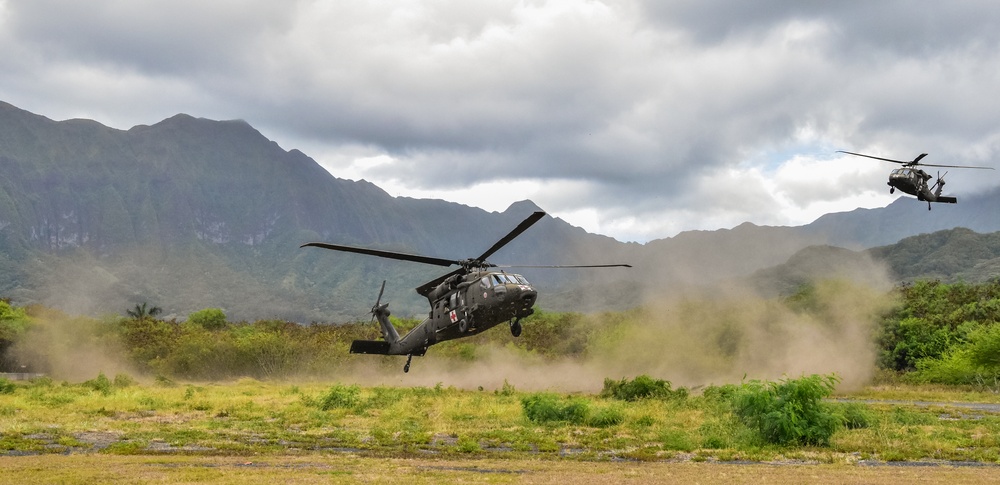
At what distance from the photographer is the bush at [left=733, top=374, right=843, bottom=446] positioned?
103 ft

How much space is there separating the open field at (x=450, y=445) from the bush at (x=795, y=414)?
70cm

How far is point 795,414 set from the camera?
31391 millimetres

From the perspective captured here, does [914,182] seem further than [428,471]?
Yes

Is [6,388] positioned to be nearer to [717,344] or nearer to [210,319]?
[717,344]

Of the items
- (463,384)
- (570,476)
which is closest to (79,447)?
(570,476)

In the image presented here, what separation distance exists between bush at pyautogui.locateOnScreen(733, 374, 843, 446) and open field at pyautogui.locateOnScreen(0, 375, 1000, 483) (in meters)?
0.70

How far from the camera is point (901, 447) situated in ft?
100

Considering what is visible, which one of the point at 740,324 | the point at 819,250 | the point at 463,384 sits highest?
the point at 819,250

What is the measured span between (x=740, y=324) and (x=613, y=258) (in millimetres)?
62325

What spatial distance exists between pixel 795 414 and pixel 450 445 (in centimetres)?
1374

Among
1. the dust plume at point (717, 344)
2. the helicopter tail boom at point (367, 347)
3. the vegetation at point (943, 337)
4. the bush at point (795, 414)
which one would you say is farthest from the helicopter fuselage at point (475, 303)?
the vegetation at point (943, 337)

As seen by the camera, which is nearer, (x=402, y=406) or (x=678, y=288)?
(x=402, y=406)

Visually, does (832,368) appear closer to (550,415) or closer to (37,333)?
(550,415)

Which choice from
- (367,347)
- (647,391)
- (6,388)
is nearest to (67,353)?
(6,388)
